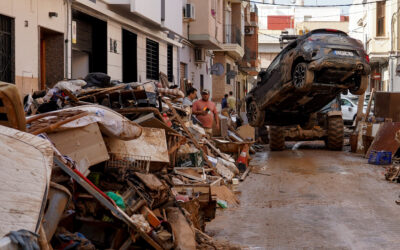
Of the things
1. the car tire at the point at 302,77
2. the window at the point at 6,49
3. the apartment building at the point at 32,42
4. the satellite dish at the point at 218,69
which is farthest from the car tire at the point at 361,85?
the satellite dish at the point at 218,69

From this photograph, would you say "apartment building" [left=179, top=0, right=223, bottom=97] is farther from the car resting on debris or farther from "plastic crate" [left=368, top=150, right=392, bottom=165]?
"plastic crate" [left=368, top=150, right=392, bottom=165]

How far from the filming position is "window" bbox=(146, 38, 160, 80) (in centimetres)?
1931

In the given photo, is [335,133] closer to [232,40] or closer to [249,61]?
[232,40]

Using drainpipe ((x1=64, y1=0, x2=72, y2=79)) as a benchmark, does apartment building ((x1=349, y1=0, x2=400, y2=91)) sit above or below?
above

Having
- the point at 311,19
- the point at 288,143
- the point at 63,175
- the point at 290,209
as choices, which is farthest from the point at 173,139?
the point at 311,19

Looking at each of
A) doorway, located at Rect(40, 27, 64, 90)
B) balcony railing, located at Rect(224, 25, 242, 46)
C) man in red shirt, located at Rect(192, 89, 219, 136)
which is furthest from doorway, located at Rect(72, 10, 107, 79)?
balcony railing, located at Rect(224, 25, 242, 46)

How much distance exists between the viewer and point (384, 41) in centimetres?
3881

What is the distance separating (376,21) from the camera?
40531mm

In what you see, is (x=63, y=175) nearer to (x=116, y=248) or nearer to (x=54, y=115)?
(x=116, y=248)

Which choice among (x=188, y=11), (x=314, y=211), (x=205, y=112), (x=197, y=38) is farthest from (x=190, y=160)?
(x=197, y=38)

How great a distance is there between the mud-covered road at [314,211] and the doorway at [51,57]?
4.41 m

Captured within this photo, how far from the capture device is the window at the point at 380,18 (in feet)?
131

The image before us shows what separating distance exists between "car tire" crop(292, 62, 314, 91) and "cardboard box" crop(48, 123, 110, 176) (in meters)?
9.32

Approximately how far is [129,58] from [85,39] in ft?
9.30
